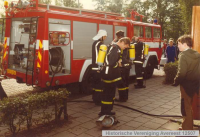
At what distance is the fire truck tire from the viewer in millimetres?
6582

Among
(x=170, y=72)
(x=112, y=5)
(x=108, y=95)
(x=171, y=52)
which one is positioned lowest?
(x=108, y=95)

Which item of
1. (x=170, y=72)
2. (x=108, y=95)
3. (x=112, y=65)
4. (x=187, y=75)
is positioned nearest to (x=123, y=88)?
(x=108, y=95)

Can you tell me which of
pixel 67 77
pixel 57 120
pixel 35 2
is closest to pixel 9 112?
pixel 57 120

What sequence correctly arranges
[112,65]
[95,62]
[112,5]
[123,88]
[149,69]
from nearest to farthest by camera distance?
[112,65], [95,62], [123,88], [149,69], [112,5]

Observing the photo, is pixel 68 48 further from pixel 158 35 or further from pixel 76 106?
pixel 158 35

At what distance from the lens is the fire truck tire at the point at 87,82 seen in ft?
21.6

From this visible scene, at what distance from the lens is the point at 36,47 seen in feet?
18.0

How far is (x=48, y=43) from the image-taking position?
545cm

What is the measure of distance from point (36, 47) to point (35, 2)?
1.21 m

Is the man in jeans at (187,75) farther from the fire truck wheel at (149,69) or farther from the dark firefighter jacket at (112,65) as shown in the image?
the fire truck wheel at (149,69)

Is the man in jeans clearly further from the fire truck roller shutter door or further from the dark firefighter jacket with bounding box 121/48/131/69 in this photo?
the fire truck roller shutter door

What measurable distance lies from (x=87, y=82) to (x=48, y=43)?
1.94 m

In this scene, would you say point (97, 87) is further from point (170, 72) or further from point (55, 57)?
point (170, 72)

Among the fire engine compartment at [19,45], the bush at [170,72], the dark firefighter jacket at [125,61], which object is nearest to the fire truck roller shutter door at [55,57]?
the fire engine compartment at [19,45]
